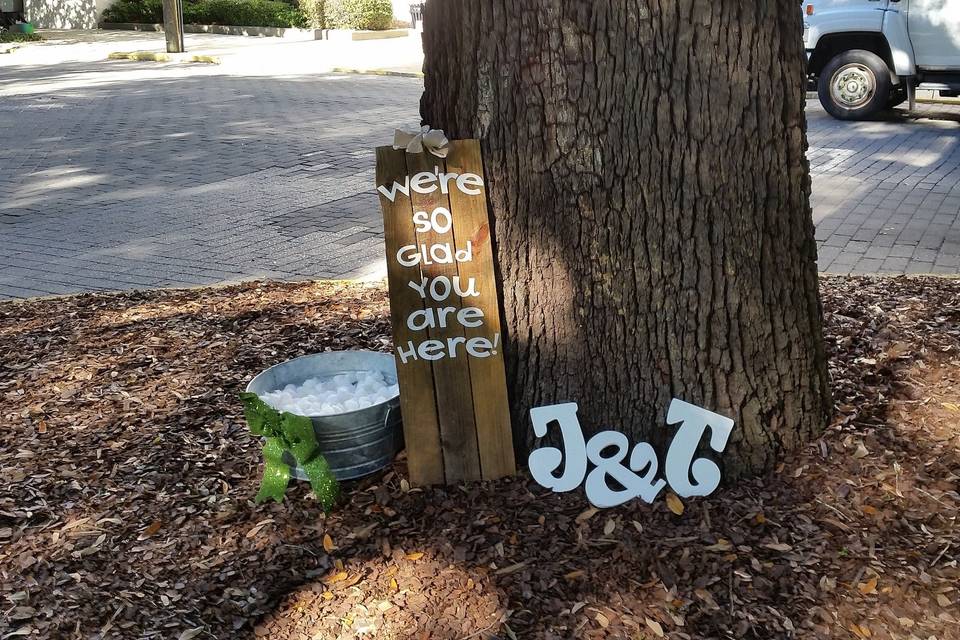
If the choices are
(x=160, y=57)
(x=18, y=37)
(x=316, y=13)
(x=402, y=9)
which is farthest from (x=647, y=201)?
(x=18, y=37)

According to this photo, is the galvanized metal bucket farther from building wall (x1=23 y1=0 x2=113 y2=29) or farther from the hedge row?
building wall (x1=23 y1=0 x2=113 y2=29)

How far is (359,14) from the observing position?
992 inches

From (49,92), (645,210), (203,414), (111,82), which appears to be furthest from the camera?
(111,82)

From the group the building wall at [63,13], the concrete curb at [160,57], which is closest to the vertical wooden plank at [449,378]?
the concrete curb at [160,57]

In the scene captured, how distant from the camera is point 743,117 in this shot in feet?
8.35

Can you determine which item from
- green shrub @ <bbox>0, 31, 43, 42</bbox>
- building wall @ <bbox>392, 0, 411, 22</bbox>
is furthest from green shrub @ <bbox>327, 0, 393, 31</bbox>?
green shrub @ <bbox>0, 31, 43, 42</bbox>

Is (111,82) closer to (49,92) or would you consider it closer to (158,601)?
(49,92)

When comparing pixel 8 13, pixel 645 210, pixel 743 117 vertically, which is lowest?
pixel 645 210

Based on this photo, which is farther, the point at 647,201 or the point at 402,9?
the point at 402,9

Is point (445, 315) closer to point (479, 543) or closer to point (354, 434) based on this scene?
point (354, 434)

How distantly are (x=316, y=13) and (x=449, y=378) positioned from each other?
25067 mm

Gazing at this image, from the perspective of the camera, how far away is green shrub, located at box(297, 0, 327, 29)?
84.4 ft

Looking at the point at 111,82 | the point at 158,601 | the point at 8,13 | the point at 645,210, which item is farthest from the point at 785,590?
the point at 8,13

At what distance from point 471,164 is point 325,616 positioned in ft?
4.34
